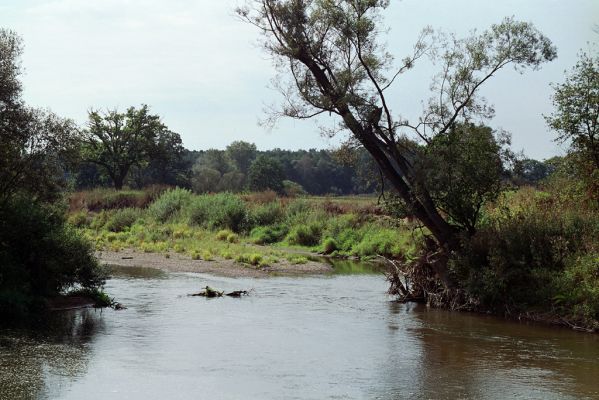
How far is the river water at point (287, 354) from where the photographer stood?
50.1 ft

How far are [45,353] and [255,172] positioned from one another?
347 feet

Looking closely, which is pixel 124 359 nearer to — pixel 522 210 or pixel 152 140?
pixel 522 210

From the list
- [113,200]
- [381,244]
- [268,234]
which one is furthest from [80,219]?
[381,244]

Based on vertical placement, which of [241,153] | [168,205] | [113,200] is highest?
[241,153]

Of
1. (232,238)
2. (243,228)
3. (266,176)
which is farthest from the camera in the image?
(266,176)

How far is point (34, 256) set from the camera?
77.3 feet

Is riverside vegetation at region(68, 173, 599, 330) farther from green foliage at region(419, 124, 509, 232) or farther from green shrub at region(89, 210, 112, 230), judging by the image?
green foliage at region(419, 124, 509, 232)

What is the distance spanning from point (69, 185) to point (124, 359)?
37.5ft

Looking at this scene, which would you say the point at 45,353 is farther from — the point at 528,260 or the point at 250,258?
the point at 250,258

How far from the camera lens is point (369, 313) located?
86.2 feet

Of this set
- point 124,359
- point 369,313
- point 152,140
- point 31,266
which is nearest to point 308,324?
point 369,313

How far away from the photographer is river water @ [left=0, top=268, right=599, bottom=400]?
15.3 meters

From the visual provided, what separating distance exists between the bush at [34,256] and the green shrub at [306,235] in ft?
104

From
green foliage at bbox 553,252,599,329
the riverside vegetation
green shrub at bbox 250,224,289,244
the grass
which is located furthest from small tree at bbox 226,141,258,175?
green foliage at bbox 553,252,599,329
